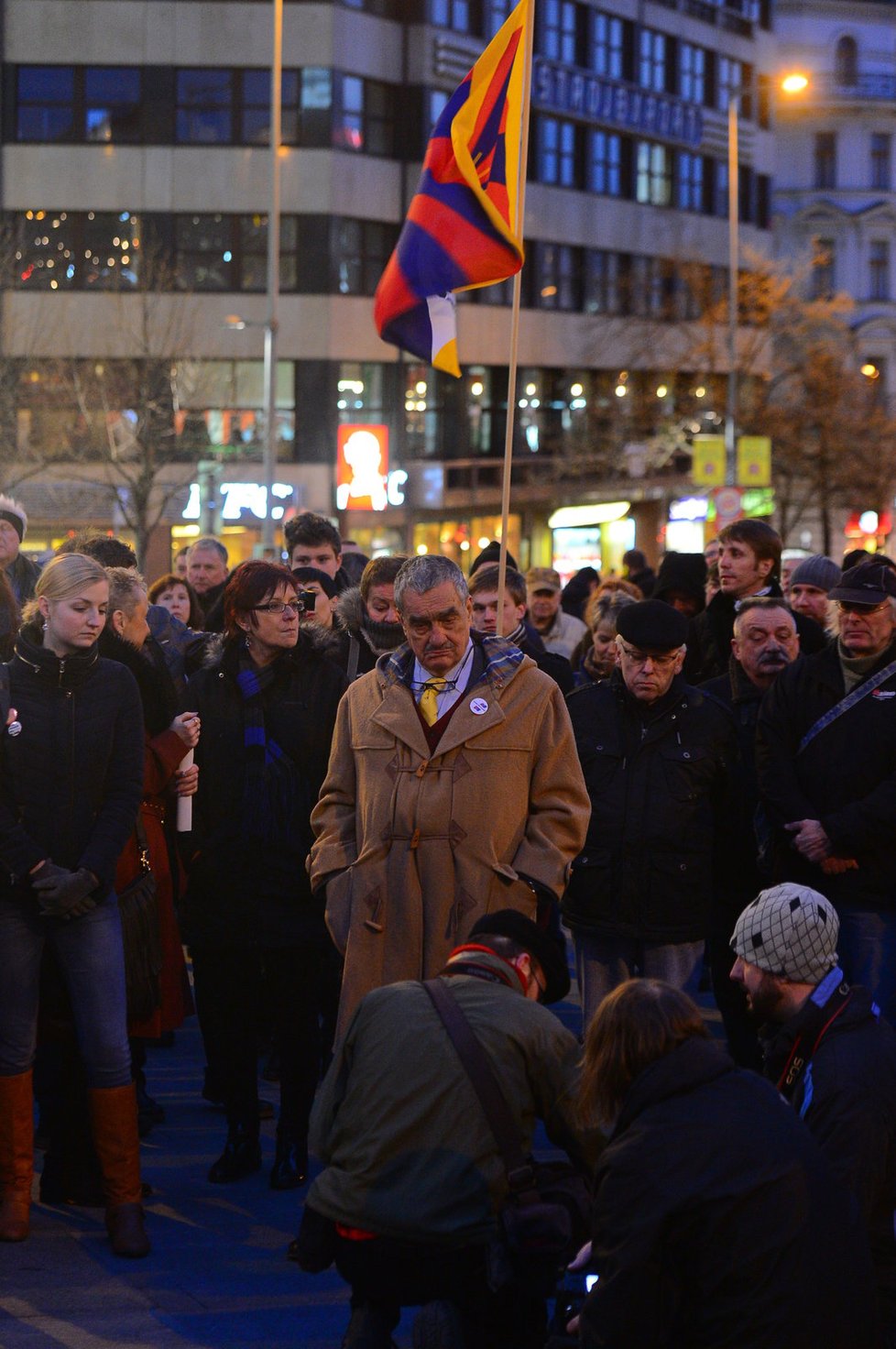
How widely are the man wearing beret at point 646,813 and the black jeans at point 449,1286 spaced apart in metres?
2.27

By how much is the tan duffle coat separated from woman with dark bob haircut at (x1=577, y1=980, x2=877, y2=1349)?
1.83 metres

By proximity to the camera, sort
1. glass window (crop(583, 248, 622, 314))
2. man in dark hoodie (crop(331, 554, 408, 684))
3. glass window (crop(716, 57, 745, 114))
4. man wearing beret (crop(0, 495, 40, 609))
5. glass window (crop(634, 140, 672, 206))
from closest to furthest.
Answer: man in dark hoodie (crop(331, 554, 408, 684))
man wearing beret (crop(0, 495, 40, 609))
glass window (crop(583, 248, 622, 314))
glass window (crop(634, 140, 672, 206))
glass window (crop(716, 57, 745, 114))

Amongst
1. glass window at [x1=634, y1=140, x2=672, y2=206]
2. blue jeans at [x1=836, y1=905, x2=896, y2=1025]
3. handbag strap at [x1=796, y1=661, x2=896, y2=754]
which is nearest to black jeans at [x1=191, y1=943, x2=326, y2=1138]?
blue jeans at [x1=836, y1=905, x2=896, y2=1025]

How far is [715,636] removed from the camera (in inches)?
372

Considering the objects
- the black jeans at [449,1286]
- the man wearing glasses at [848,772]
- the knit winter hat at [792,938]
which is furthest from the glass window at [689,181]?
the black jeans at [449,1286]

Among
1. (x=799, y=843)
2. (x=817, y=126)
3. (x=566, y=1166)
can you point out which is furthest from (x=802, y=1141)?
(x=817, y=126)

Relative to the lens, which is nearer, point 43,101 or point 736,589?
point 736,589

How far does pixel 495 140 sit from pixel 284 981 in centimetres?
382

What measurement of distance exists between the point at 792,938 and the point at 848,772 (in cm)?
252

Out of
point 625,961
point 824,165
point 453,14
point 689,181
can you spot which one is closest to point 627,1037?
point 625,961

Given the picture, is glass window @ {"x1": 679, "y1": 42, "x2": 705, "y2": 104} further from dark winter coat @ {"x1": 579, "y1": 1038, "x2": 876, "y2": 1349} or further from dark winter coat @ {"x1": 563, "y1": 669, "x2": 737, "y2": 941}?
dark winter coat @ {"x1": 579, "y1": 1038, "x2": 876, "y2": 1349}

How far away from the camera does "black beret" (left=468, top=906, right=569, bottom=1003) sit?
4590 mm

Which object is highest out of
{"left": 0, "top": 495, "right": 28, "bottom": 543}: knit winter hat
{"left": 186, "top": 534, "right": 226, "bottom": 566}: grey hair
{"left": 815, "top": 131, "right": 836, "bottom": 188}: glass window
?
{"left": 815, "top": 131, "right": 836, "bottom": 188}: glass window

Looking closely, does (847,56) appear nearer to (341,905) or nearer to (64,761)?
(64,761)
